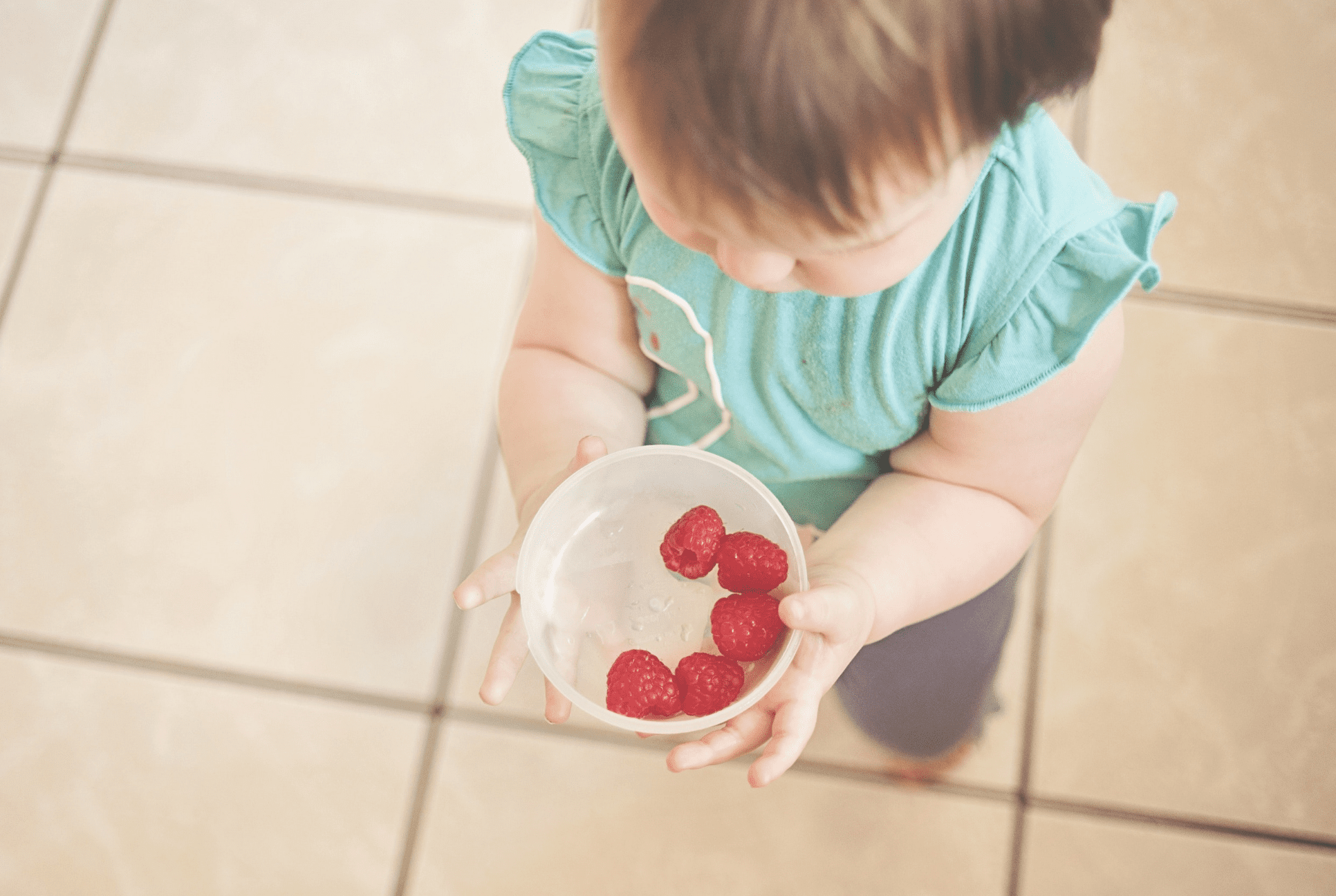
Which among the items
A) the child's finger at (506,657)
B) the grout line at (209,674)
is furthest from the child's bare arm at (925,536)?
the grout line at (209,674)

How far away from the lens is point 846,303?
0.48 meters

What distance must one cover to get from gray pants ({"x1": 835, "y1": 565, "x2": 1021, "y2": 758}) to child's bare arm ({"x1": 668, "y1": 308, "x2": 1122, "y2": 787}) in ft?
0.14

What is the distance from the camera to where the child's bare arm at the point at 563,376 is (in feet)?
1.96

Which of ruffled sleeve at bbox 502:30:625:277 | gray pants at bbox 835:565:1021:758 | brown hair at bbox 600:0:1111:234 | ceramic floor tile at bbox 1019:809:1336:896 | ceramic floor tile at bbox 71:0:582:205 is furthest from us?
ceramic floor tile at bbox 71:0:582:205

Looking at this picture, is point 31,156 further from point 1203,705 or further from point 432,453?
point 1203,705

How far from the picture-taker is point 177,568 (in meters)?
0.91

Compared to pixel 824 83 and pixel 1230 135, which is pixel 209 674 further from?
pixel 1230 135

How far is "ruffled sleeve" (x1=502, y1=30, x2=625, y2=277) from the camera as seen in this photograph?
54cm

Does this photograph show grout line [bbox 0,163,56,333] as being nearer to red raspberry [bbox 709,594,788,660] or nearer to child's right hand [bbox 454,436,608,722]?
child's right hand [bbox 454,436,608,722]

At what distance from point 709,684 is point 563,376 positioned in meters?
0.26

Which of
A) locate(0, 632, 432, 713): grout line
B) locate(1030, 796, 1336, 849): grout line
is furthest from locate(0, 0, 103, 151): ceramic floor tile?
locate(1030, 796, 1336, 849): grout line

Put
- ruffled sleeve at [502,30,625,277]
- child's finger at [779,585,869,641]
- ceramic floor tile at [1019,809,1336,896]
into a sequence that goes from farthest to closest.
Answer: ceramic floor tile at [1019,809,1336,896]
ruffled sleeve at [502,30,625,277]
child's finger at [779,585,869,641]

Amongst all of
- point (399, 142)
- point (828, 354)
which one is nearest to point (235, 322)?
point (399, 142)

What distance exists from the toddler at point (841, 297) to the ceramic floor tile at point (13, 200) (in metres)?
0.67
